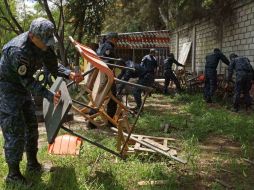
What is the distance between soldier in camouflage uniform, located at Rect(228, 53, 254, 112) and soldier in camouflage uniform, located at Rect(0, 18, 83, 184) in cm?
750

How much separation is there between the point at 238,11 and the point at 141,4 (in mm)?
10856

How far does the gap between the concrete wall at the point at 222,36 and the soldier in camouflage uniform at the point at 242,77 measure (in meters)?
1.49

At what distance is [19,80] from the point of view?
185 inches

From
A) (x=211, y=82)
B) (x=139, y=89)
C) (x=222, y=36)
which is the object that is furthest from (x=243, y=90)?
(x=222, y=36)

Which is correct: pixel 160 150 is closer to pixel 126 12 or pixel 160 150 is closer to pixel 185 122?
pixel 185 122

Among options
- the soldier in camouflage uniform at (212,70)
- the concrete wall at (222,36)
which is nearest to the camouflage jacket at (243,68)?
the concrete wall at (222,36)

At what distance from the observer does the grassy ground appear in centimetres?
506

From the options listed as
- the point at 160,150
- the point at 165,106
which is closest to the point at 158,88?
the point at 165,106

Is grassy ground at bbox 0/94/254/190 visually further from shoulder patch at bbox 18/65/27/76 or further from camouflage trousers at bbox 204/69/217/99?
camouflage trousers at bbox 204/69/217/99

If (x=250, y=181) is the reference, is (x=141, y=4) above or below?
above

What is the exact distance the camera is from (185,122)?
9406mm

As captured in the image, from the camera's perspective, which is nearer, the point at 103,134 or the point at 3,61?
the point at 3,61

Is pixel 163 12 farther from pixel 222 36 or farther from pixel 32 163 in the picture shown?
pixel 32 163

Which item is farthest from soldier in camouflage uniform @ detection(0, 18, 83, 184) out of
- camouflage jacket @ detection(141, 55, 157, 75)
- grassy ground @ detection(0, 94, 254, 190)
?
camouflage jacket @ detection(141, 55, 157, 75)
